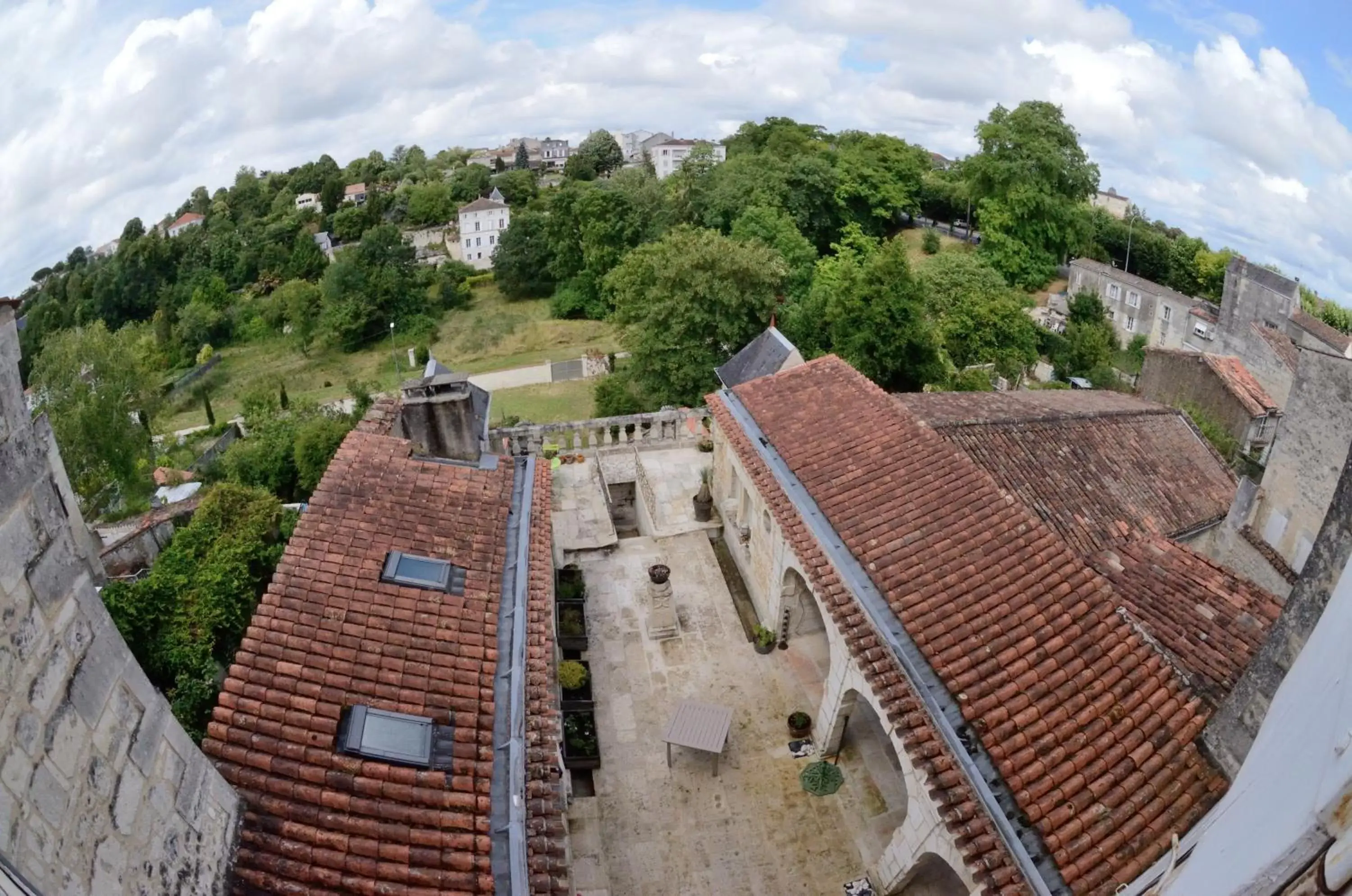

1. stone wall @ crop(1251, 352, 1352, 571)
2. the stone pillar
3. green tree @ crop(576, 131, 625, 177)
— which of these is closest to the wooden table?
the stone pillar

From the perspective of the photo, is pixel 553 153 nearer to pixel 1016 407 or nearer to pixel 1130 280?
pixel 1130 280

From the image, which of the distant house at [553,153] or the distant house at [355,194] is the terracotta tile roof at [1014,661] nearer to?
the distant house at [355,194]

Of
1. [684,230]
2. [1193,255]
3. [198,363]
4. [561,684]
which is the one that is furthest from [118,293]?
[1193,255]

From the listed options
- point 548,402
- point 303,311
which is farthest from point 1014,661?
point 303,311

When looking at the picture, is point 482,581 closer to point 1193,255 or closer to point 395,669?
point 395,669

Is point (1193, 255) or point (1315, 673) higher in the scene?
point (1315, 673)

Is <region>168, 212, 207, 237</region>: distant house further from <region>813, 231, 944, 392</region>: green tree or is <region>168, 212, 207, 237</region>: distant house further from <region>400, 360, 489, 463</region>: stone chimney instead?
<region>400, 360, 489, 463</region>: stone chimney
